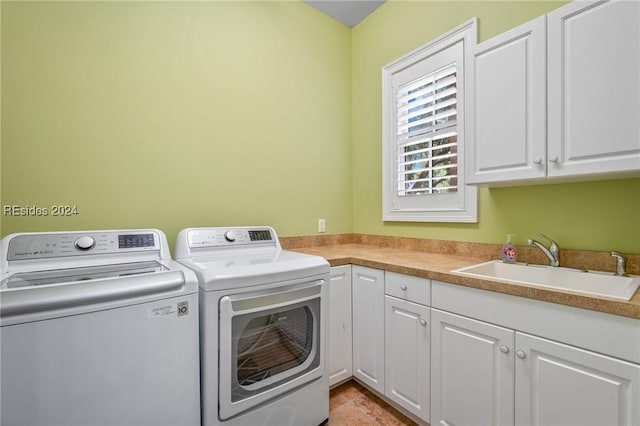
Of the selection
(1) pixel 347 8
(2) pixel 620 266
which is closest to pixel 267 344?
(2) pixel 620 266

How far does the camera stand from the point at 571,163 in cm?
121

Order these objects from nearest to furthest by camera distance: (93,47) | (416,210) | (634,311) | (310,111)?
(634,311), (93,47), (416,210), (310,111)

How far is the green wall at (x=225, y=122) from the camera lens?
1396 mm

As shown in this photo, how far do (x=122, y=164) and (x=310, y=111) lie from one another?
1.44 m

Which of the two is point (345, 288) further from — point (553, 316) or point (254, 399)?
point (553, 316)

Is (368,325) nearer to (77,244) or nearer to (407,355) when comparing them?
(407,355)

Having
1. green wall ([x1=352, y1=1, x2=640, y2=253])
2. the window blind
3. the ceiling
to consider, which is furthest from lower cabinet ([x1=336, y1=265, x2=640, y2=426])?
the ceiling

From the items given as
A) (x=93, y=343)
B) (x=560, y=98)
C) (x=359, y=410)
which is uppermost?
(x=560, y=98)

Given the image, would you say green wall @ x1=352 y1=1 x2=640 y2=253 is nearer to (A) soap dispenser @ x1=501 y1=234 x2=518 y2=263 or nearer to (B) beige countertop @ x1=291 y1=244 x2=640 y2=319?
(A) soap dispenser @ x1=501 y1=234 x2=518 y2=263

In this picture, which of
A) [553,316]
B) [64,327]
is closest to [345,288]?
[553,316]

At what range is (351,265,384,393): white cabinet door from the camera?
169 cm

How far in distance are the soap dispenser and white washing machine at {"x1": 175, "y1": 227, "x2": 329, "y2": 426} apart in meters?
1.00

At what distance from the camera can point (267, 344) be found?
1.36 m

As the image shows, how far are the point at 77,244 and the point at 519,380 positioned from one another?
2012 mm
